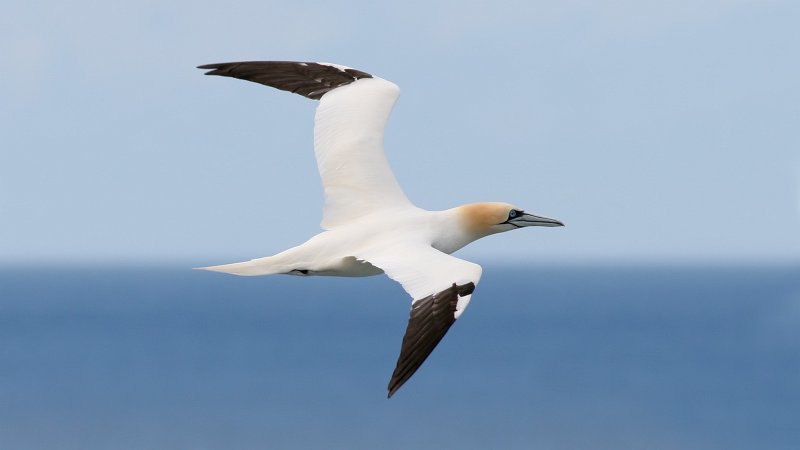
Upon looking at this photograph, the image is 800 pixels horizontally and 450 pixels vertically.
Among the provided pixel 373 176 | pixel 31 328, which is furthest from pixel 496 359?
pixel 373 176

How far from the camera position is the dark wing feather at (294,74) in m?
16.9

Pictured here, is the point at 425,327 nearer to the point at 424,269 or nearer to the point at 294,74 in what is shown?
the point at 424,269


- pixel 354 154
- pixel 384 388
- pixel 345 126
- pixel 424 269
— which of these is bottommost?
pixel 384 388

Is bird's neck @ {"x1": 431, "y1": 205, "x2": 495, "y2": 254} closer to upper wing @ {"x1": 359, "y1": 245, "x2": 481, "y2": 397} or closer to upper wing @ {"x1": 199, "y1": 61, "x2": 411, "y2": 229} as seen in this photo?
upper wing @ {"x1": 199, "y1": 61, "x2": 411, "y2": 229}

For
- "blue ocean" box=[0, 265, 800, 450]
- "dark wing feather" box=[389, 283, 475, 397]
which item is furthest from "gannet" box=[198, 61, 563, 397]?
"blue ocean" box=[0, 265, 800, 450]

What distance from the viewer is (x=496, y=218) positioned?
1614cm

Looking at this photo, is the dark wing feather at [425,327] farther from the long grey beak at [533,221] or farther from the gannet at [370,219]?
the long grey beak at [533,221]

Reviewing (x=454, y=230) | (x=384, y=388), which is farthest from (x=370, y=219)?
(x=384, y=388)

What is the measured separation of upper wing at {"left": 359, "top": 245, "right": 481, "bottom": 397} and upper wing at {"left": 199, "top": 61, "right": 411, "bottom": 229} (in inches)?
70.7

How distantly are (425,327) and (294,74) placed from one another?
5387 mm

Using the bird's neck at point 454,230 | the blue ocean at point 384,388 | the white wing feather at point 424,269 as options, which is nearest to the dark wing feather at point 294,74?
the bird's neck at point 454,230

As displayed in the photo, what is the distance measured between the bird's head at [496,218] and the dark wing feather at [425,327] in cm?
278

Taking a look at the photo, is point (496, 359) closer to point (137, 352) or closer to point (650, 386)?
point (650, 386)

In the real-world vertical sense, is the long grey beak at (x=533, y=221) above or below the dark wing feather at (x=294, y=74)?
below
